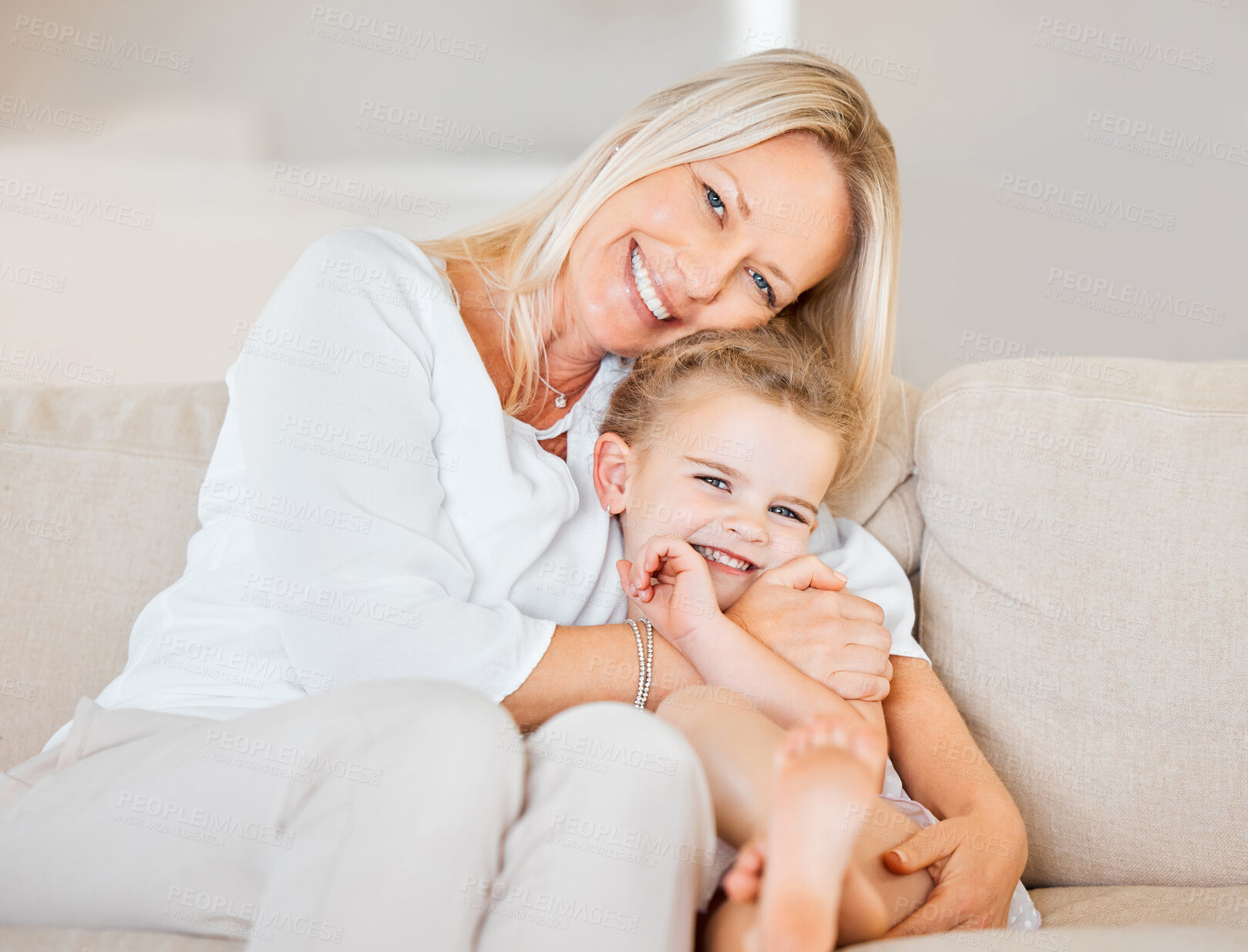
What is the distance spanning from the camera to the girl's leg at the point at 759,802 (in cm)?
87

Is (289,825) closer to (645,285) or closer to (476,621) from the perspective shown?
(476,621)

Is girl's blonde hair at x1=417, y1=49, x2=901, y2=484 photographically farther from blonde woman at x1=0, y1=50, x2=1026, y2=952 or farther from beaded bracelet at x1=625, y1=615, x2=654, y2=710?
beaded bracelet at x1=625, y1=615, x2=654, y2=710

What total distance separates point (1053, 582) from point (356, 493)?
0.99m

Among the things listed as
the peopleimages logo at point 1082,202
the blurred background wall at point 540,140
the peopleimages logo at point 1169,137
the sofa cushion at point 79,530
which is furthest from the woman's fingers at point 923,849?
the peopleimages logo at point 1169,137

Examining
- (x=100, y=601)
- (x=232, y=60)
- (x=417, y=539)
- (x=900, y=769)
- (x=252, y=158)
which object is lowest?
(x=900, y=769)

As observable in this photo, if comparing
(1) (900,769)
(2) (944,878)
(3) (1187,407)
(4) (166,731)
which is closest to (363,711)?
(4) (166,731)

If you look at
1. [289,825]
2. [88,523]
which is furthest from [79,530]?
[289,825]

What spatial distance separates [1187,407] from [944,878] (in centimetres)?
83

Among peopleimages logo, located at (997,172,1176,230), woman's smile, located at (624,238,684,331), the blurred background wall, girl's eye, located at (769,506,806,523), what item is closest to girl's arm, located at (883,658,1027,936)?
girl's eye, located at (769,506,806,523)

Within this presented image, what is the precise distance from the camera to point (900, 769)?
1275mm

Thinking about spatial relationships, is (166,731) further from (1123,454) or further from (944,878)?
(1123,454)

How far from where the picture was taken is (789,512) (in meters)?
1.35

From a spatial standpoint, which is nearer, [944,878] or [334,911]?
[334,911]

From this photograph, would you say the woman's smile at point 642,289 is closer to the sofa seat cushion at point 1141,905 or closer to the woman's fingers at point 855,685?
the woman's fingers at point 855,685
